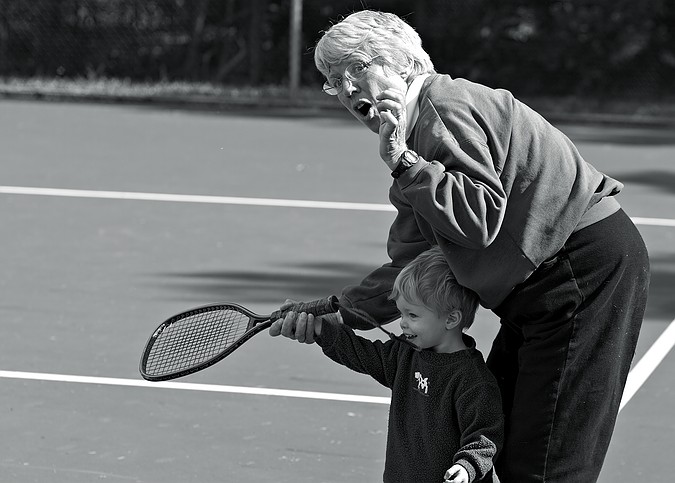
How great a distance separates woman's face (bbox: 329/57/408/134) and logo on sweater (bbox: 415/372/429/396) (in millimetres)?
733

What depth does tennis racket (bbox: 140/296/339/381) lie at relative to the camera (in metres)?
3.80

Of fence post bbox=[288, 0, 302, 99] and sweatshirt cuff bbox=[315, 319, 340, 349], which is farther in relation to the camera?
fence post bbox=[288, 0, 302, 99]

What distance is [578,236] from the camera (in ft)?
11.2

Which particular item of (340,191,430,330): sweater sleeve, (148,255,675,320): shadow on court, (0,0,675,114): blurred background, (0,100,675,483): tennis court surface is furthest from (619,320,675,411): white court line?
(0,0,675,114): blurred background

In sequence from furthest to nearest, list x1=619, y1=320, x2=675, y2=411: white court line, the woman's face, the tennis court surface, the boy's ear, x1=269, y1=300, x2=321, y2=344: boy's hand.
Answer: x1=619, y1=320, x2=675, y2=411: white court line → the tennis court surface → x1=269, y1=300, x2=321, y2=344: boy's hand → the boy's ear → the woman's face

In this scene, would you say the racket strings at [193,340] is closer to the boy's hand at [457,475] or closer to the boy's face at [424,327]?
the boy's face at [424,327]

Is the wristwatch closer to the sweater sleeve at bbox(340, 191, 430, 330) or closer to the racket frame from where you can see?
the sweater sleeve at bbox(340, 191, 430, 330)

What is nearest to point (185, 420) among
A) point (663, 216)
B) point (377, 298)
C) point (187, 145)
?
point (377, 298)

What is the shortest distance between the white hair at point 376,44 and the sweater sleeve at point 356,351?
0.80 m

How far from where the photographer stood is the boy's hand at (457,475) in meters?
3.50

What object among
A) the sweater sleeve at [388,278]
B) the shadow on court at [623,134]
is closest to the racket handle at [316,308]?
the sweater sleeve at [388,278]

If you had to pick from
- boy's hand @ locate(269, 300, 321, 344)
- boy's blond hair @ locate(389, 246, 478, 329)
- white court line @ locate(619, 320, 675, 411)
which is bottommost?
white court line @ locate(619, 320, 675, 411)

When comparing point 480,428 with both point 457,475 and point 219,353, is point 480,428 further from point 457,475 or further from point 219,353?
point 219,353

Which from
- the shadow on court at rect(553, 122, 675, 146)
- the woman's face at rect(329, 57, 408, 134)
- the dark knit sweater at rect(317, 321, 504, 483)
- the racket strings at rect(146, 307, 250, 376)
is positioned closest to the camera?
the woman's face at rect(329, 57, 408, 134)
